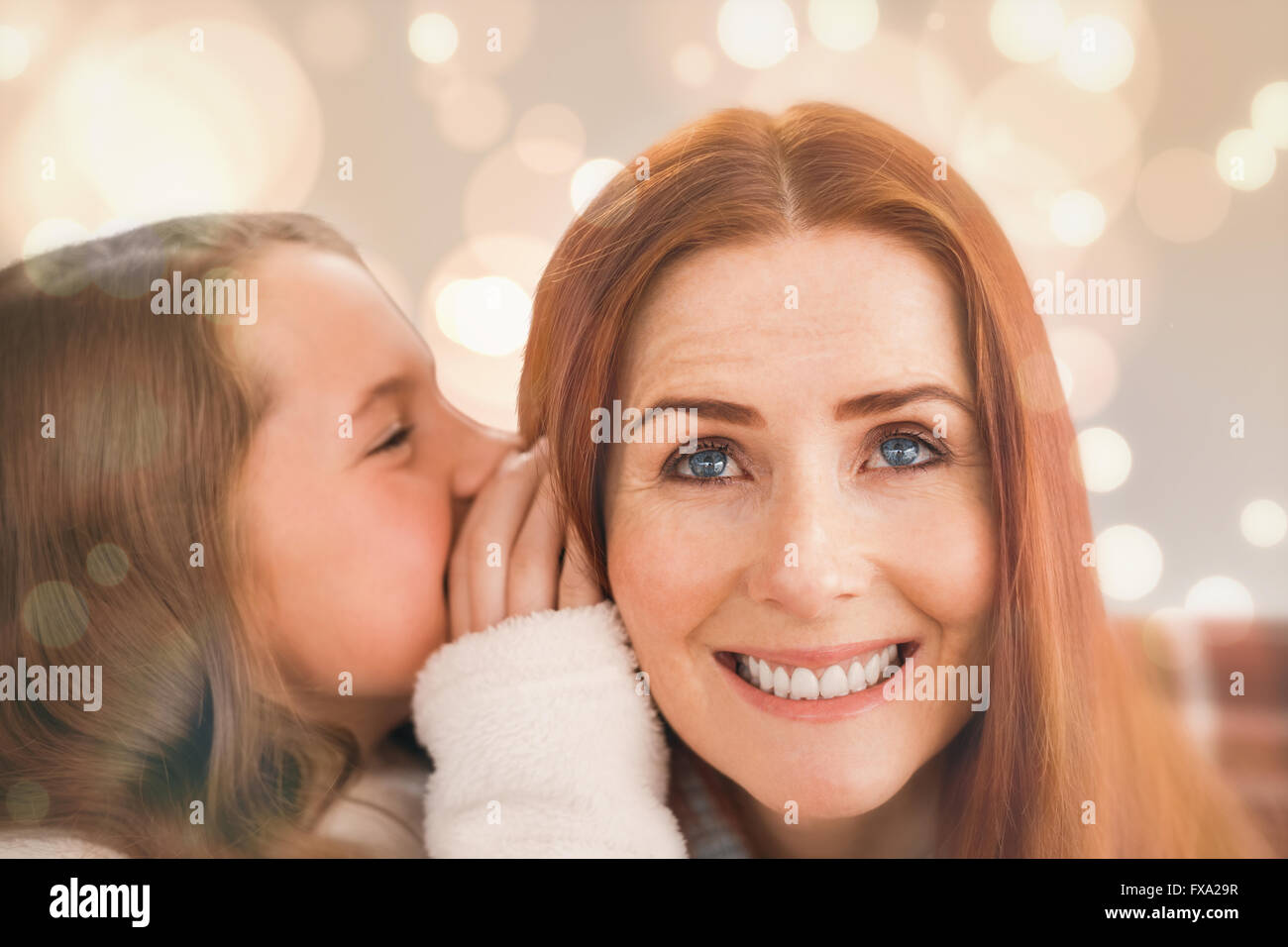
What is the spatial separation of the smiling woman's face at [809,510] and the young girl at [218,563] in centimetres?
13

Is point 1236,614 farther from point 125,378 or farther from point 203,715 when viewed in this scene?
point 125,378

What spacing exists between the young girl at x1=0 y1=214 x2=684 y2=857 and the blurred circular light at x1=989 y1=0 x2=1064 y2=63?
92cm

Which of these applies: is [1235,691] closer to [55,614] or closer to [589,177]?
[589,177]

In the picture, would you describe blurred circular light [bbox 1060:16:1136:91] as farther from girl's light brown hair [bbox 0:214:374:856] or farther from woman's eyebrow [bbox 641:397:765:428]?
girl's light brown hair [bbox 0:214:374:856]

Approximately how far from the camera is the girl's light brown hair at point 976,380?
3.28 feet

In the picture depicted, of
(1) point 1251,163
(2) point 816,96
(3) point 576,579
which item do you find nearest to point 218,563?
(3) point 576,579

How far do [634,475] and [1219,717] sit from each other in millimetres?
1185

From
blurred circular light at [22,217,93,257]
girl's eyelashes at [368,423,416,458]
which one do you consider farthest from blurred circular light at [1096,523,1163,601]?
blurred circular light at [22,217,93,257]

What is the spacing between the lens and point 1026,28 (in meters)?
1.24

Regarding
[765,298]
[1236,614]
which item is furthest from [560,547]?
[1236,614]

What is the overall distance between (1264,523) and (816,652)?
759mm

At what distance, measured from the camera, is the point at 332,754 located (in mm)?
1217

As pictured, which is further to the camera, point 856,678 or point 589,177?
point 589,177

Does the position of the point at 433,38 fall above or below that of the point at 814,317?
above
